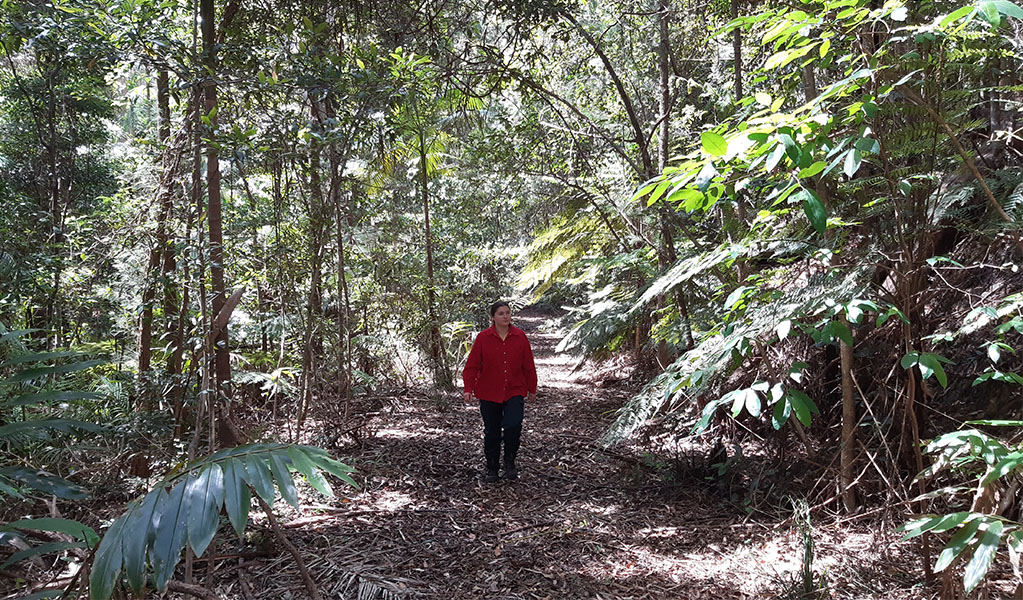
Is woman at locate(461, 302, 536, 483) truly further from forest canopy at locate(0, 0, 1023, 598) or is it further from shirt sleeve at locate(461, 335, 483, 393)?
forest canopy at locate(0, 0, 1023, 598)

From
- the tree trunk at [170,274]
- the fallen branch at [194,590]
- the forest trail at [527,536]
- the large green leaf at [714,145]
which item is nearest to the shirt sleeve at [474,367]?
the forest trail at [527,536]

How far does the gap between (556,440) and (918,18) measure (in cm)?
467

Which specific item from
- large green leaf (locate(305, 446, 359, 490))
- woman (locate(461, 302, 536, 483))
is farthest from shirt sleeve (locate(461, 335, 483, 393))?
large green leaf (locate(305, 446, 359, 490))

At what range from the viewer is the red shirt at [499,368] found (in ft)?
16.3

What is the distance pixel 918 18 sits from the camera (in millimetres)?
2852

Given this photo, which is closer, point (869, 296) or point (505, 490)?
point (869, 296)

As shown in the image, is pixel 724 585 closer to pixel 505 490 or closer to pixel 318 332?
pixel 505 490

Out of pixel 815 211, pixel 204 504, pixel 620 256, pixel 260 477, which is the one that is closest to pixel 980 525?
pixel 815 211

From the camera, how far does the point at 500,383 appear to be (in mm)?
4965

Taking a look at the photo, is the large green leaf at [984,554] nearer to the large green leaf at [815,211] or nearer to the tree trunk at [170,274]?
the large green leaf at [815,211]

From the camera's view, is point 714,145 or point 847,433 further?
point 847,433

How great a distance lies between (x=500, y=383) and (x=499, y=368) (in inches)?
5.1

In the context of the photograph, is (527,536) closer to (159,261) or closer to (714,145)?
(714,145)

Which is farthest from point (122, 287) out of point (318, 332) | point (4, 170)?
point (4, 170)
